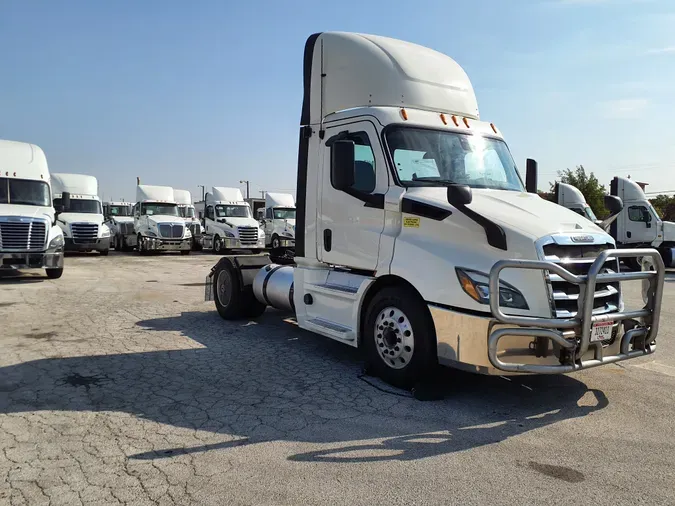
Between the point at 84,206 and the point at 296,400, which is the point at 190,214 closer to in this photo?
the point at 84,206

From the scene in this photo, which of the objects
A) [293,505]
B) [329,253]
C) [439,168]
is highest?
[439,168]

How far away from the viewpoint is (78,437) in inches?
154

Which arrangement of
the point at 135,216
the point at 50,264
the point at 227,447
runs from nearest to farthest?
the point at 227,447 → the point at 50,264 → the point at 135,216

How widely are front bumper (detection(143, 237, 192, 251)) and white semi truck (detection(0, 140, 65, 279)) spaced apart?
8.98 metres

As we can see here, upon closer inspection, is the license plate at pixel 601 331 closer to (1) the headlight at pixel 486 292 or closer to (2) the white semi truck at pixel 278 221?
(1) the headlight at pixel 486 292

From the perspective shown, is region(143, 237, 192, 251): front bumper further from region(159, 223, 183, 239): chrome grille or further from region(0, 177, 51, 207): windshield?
region(0, 177, 51, 207): windshield

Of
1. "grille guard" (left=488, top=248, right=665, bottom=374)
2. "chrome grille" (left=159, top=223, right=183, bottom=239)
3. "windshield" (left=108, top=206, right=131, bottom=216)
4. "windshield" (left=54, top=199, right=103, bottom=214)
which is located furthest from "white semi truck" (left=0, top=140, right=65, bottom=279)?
"windshield" (left=108, top=206, right=131, bottom=216)

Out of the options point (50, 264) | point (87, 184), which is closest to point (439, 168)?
point (50, 264)

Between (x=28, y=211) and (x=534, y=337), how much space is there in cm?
1351

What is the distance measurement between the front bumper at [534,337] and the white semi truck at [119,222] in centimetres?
2461

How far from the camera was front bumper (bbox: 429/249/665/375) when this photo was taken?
4.09 metres

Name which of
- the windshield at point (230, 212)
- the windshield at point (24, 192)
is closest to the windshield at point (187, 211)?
the windshield at point (230, 212)

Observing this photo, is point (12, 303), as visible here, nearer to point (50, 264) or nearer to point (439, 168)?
point (50, 264)

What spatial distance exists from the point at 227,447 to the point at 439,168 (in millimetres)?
3352
